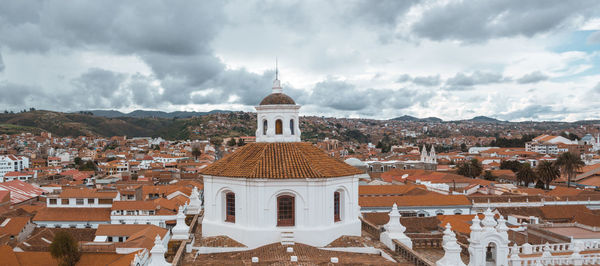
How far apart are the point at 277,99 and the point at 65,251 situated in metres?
19.9

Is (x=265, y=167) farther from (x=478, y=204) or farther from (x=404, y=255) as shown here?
(x=478, y=204)

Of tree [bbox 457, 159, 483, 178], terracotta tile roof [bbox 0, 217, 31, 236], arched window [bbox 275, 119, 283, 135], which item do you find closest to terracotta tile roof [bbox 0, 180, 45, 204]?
terracotta tile roof [bbox 0, 217, 31, 236]

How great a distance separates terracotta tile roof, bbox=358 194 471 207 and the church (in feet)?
72.5

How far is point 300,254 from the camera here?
1377cm

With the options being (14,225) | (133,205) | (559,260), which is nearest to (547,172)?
(559,260)

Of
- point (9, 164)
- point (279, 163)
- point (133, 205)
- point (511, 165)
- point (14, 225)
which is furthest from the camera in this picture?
point (9, 164)

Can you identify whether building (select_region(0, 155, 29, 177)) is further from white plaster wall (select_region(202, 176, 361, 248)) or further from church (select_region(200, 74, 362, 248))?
white plaster wall (select_region(202, 176, 361, 248))

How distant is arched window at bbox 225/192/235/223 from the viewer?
15.7m

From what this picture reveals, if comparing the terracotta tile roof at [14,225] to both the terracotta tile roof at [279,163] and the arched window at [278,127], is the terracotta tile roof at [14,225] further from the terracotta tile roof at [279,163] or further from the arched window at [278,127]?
the arched window at [278,127]

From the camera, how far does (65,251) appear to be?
2786 centimetres

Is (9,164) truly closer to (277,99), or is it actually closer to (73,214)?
(73,214)

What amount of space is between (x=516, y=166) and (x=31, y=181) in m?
82.5

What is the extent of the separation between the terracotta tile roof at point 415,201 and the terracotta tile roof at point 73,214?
24.4m

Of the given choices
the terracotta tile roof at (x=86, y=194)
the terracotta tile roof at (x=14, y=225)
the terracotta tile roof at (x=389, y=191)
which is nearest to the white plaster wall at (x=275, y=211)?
the terracotta tile roof at (x=389, y=191)
